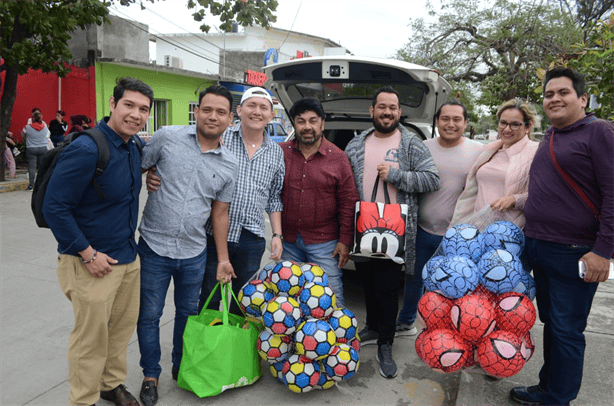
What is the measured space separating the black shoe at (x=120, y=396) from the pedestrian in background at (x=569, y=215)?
7.90 ft

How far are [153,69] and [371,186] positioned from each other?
53.6 feet

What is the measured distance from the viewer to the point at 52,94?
49.2ft

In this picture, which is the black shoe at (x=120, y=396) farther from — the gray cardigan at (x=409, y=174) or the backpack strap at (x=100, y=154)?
the gray cardigan at (x=409, y=174)

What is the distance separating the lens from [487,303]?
2498mm

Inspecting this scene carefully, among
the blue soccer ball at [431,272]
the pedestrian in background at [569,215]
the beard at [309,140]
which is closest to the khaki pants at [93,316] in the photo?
A: the beard at [309,140]

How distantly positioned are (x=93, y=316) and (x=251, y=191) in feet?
3.85

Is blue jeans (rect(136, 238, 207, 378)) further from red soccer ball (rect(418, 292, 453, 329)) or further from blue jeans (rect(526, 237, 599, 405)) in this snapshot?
blue jeans (rect(526, 237, 599, 405))

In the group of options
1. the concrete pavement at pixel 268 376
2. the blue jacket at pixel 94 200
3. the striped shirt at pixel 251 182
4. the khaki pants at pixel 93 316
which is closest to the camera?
the blue jacket at pixel 94 200

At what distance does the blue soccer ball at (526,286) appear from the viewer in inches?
101

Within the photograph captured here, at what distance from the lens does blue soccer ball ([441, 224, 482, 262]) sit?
2.70 m

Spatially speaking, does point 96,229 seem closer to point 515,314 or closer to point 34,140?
point 515,314

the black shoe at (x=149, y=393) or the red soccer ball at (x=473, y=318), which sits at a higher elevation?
the red soccer ball at (x=473, y=318)

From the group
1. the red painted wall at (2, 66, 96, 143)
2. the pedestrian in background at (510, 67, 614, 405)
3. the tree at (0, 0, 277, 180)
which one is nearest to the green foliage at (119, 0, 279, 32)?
the tree at (0, 0, 277, 180)

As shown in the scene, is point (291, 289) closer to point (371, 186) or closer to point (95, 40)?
point (371, 186)
